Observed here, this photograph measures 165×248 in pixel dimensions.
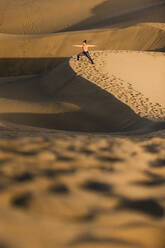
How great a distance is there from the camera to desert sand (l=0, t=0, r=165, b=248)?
3.60 ft

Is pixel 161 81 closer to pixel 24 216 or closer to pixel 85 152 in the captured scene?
pixel 85 152

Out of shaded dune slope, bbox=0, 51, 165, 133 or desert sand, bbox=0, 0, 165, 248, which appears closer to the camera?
desert sand, bbox=0, 0, 165, 248

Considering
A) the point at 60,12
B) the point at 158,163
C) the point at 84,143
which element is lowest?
the point at 158,163

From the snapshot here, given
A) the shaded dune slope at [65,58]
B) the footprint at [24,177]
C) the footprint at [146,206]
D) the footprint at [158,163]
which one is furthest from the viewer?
the shaded dune slope at [65,58]

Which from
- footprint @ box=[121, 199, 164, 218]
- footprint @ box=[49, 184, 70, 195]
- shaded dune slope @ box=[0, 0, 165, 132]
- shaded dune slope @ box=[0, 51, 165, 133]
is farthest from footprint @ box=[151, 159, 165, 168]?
shaded dune slope @ box=[0, 51, 165, 133]

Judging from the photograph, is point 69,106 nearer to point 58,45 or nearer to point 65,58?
point 65,58

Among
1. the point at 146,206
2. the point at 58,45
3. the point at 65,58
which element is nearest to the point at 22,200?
the point at 146,206

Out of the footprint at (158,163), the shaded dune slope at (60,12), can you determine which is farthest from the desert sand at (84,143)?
the shaded dune slope at (60,12)

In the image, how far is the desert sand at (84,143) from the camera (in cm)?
110

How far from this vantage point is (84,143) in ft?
6.96

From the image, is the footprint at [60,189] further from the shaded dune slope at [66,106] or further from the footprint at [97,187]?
the shaded dune slope at [66,106]

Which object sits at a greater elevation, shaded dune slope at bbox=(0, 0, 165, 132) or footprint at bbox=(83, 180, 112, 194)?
shaded dune slope at bbox=(0, 0, 165, 132)

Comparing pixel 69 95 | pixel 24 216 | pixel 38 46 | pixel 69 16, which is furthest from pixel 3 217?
pixel 69 16

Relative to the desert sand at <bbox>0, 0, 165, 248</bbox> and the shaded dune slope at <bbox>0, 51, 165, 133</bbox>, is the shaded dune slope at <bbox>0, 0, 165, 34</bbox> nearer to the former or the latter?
the desert sand at <bbox>0, 0, 165, 248</bbox>
